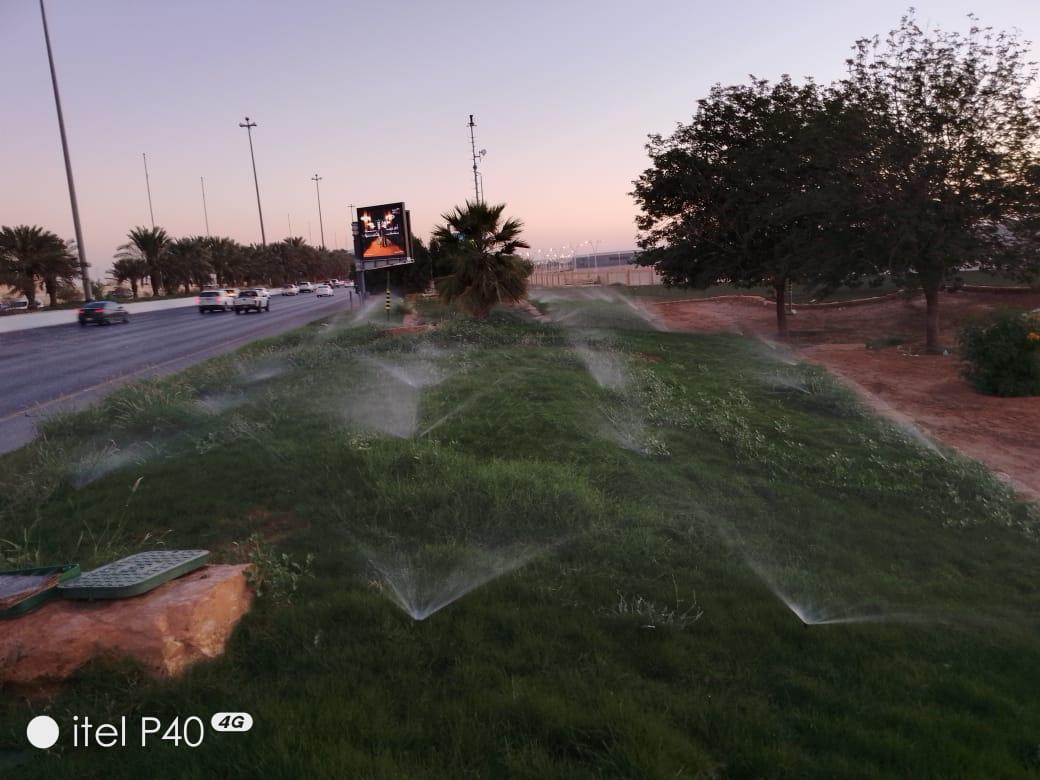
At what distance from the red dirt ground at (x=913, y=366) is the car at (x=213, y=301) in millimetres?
26225

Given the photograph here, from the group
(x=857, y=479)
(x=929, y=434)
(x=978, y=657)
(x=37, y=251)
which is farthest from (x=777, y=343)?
(x=37, y=251)

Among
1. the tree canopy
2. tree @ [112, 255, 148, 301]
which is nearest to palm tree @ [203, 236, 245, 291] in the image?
tree @ [112, 255, 148, 301]

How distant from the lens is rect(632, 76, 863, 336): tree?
2233 centimetres

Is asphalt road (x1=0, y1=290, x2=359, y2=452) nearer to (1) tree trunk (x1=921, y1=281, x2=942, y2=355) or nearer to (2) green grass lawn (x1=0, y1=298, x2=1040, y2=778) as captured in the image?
(2) green grass lawn (x1=0, y1=298, x2=1040, y2=778)

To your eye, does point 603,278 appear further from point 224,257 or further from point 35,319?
point 35,319

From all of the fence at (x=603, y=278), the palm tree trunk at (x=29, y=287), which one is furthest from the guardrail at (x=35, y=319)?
the fence at (x=603, y=278)

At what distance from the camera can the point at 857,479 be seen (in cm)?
784

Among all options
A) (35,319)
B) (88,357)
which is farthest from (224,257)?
(88,357)

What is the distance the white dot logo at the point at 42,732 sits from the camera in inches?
121

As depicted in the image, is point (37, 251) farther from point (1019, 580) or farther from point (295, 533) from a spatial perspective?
point (1019, 580)

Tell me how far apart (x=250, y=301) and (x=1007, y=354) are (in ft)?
133

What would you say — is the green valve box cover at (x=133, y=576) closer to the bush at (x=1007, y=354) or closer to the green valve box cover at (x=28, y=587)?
the green valve box cover at (x=28, y=587)

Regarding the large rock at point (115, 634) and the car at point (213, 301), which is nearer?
the large rock at point (115, 634)

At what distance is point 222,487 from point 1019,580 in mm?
6258
